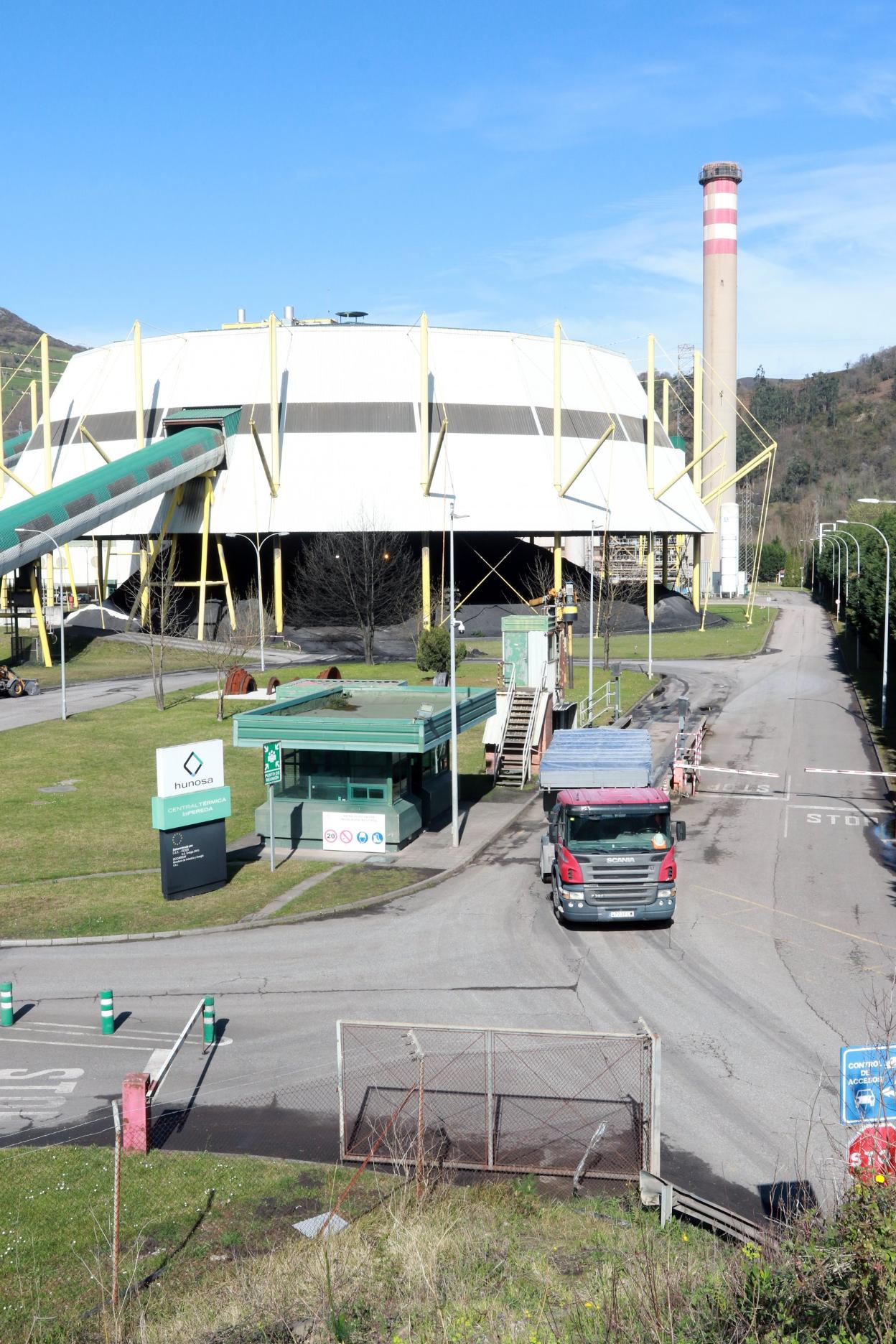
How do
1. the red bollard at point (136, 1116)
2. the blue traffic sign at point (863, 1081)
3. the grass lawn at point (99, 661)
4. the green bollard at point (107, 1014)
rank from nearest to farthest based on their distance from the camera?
the blue traffic sign at point (863, 1081) < the red bollard at point (136, 1116) < the green bollard at point (107, 1014) < the grass lawn at point (99, 661)

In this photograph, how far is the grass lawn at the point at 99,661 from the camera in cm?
6144

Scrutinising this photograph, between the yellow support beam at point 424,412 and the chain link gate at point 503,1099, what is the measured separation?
57939mm

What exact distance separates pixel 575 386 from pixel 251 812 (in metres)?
58.6

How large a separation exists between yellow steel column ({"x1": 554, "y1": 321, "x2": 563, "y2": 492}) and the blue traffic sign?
6553cm

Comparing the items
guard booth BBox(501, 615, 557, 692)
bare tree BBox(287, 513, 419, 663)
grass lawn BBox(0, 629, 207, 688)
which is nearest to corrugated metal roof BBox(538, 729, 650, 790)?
guard booth BBox(501, 615, 557, 692)

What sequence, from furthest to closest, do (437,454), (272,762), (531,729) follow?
(437,454)
(531,729)
(272,762)

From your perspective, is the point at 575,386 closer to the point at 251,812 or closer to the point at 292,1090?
the point at 251,812

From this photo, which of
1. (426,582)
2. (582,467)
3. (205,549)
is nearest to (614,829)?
(426,582)

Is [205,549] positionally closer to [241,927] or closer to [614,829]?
[241,927]

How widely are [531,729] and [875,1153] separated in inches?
1121

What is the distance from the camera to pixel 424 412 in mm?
71812

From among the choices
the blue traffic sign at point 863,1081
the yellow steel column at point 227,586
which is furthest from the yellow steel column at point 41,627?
the blue traffic sign at point 863,1081

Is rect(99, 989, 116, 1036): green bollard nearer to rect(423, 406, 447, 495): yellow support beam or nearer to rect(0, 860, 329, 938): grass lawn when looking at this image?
rect(0, 860, 329, 938): grass lawn

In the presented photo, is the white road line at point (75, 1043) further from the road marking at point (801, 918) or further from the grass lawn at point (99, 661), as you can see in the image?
the grass lawn at point (99, 661)
